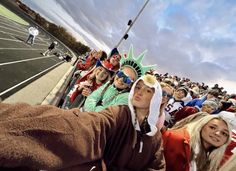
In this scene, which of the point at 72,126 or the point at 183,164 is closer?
the point at 72,126

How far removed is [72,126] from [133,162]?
800mm

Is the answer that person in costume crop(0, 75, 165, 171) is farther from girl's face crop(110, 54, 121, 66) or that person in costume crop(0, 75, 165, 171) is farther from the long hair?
girl's face crop(110, 54, 121, 66)

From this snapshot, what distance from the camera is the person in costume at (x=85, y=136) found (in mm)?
1381

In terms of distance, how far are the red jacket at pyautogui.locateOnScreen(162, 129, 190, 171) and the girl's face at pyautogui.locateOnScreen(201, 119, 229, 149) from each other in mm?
222

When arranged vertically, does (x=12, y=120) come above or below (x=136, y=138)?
below

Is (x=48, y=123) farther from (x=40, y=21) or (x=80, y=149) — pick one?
(x=40, y=21)

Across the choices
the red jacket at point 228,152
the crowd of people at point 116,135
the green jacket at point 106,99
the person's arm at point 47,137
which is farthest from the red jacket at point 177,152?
the person's arm at point 47,137

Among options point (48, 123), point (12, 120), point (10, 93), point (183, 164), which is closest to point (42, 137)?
point (48, 123)

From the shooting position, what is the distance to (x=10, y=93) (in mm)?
7879

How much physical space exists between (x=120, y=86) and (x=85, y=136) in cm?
168

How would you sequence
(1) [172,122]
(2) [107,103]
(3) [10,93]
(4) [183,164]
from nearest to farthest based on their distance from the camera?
(4) [183,164] → (2) [107,103] → (1) [172,122] → (3) [10,93]

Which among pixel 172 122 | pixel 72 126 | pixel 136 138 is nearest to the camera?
pixel 72 126

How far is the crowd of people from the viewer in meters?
1.41

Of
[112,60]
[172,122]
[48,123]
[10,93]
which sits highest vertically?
[112,60]
